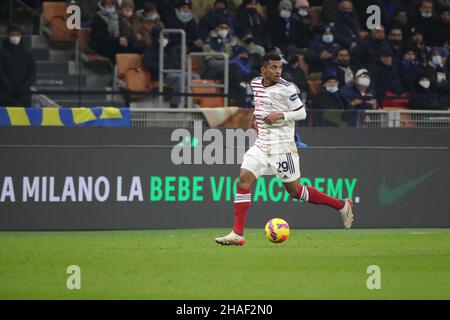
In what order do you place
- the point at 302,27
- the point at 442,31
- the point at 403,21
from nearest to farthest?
the point at 302,27 < the point at 403,21 < the point at 442,31

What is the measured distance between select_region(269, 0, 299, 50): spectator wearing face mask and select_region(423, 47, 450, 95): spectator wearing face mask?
9.41 ft

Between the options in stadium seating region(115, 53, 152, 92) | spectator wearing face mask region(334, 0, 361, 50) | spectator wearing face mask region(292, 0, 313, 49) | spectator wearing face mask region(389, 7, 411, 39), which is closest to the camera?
stadium seating region(115, 53, 152, 92)

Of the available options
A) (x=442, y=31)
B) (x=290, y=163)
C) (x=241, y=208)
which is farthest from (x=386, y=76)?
(x=241, y=208)

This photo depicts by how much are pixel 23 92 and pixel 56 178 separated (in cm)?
203

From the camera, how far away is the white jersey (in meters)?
13.9

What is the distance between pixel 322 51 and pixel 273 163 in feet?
27.7

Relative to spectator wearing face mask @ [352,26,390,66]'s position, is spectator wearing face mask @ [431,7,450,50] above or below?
above

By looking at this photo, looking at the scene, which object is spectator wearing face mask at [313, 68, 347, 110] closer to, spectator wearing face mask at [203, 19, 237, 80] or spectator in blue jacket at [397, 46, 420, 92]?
spectator wearing face mask at [203, 19, 237, 80]

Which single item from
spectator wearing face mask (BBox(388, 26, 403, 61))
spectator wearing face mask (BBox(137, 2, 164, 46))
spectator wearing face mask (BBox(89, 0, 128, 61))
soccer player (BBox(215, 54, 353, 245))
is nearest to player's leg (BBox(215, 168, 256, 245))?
soccer player (BBox(215, 54, 353, 245))

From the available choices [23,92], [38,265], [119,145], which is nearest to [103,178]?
[119,145]

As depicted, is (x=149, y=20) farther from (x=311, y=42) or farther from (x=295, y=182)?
(x=295, y=182)

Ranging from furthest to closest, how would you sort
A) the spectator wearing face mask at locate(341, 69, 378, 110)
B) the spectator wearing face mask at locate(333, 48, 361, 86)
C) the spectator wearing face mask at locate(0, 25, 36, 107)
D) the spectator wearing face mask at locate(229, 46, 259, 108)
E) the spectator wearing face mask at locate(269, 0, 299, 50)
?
the spectator wearing face mask at locate(269, 0, 299, 50), the spectator wearing face mask at locate(333, 48, 361, 86), the spectator wearing face mask at locate(229, 46, 259, 108), the spectator wearing face mask at locate(341, 69, 378, 110), the spectator wearing face mask at locate(0, 25, 36, 107)

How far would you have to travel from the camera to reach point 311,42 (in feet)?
72.9

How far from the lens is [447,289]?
10391 millimetres
